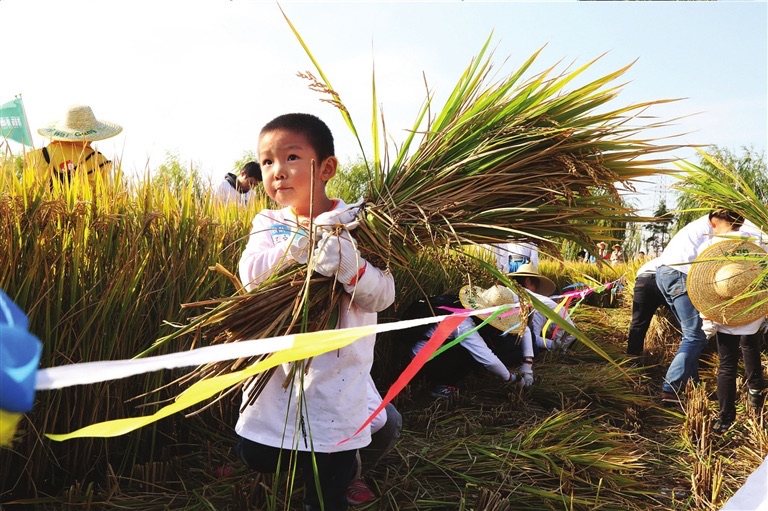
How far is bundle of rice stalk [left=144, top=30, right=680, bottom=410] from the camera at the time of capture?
1619 mm

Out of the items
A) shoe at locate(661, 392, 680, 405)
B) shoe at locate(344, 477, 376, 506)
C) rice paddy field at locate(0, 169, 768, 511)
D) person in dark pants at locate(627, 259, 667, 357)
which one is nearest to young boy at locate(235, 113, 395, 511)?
rice paddy field at locate(0, 169, 768, 511)

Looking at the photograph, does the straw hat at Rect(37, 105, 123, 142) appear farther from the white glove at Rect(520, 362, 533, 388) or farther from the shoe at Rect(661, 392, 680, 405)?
the shoe at Rect(661, 392, 680, 405)

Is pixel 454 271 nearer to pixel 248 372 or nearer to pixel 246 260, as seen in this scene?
pixel 246 260

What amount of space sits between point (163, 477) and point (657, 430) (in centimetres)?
290

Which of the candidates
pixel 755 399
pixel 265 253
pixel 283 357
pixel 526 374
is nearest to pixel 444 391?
pixel 526 374

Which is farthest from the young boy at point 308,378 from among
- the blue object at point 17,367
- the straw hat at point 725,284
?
the straw hat at point 725,284

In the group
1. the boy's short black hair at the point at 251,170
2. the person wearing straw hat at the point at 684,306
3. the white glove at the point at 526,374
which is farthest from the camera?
the boy's short black hair at the point at 251,170

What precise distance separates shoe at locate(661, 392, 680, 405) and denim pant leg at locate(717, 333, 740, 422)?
362 mm

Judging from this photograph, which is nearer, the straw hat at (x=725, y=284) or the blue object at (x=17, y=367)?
the blue object at (x=17, y=367)

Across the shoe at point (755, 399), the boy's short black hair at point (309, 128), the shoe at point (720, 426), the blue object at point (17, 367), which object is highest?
the boy's short black hair at point (309, 128)

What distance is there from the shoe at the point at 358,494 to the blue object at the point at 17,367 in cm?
201

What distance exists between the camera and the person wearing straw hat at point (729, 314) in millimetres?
3531

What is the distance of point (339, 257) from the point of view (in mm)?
1528

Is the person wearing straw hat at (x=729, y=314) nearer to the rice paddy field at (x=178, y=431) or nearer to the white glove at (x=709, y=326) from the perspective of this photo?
the white glove at (x=709, y=326)
